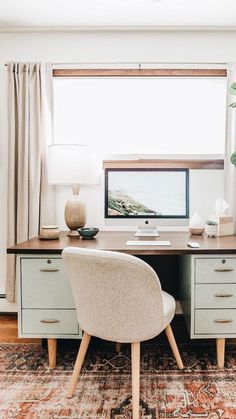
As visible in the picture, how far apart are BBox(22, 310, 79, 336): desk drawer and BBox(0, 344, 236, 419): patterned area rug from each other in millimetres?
241

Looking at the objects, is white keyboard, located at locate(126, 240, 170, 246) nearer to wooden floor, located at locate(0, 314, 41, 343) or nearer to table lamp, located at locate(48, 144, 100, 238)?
table lamp, located at locate(48, 144, 100, 238)

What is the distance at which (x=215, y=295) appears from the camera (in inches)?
81.0

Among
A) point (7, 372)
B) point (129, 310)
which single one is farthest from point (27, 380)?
point (129, 310)

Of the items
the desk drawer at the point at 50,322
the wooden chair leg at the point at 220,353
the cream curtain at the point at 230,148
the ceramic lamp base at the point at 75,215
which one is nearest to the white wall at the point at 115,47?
the cream curtain at the point at 230,148

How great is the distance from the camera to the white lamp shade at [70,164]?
2428 millimetres

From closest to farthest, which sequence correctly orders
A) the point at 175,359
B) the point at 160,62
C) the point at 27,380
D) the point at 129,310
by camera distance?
the point at 129,310, the point at 27,380, the point at 175,359, the point at 160,62

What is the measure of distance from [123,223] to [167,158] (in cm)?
→ 75

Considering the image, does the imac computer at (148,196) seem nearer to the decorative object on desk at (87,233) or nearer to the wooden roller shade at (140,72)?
the decorative object on desk at (87,233)

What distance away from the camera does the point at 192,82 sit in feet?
9.33

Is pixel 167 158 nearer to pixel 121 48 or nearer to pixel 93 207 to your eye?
pixel 93 207

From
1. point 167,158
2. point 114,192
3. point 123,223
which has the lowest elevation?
point 123,223

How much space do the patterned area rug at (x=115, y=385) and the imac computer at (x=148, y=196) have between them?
82 cm

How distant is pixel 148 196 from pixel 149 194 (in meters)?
0.02

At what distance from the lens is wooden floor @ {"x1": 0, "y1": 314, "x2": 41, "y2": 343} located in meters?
2.55
